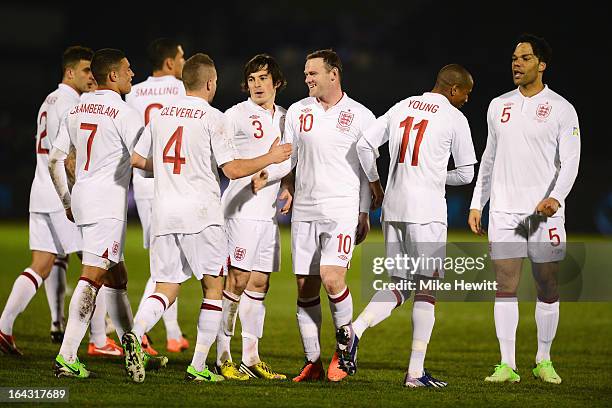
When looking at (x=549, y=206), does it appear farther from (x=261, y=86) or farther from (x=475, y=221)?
(x=261, y=86)

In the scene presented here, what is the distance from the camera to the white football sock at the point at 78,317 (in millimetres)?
6871

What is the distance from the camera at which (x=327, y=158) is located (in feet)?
23.2

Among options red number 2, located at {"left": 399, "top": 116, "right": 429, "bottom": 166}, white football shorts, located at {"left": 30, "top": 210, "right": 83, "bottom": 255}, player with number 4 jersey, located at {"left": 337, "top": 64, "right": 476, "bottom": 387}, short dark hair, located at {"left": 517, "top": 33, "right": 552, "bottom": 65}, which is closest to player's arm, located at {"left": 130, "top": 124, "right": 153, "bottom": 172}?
player with number 4 jersey, located at {"left": 337, "top": 64, "right": 476, "bottom": 387}

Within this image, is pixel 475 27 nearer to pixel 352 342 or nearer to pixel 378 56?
pixel 378 56

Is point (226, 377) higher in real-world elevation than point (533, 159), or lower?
lower

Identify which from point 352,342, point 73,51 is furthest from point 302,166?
point 73,51

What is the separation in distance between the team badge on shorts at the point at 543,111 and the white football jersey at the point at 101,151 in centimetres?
283

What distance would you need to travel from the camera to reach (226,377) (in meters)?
7.12

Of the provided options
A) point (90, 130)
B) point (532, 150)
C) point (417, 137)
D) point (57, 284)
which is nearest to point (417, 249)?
point (417, 137)

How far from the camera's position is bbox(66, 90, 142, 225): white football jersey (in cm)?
713

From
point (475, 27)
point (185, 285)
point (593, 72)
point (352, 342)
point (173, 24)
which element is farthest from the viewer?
point (173, 24)

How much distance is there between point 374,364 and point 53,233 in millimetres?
2992

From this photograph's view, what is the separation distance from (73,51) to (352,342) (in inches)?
144

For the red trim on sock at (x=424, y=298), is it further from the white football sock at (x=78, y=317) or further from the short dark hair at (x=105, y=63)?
the short dark hair at (x=105, y=63)
